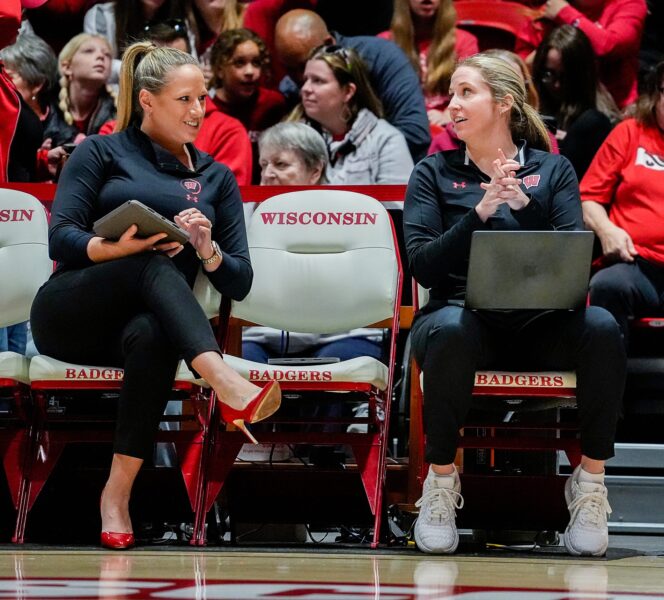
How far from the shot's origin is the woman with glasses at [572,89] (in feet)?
15.8

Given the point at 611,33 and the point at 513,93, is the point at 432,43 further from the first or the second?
the point at 513,93

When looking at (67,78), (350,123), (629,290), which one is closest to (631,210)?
(629,290)

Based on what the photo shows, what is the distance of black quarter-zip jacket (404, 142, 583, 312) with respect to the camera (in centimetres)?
320

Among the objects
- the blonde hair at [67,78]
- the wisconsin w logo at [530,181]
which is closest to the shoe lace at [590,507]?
the wisconsin w logo at [530,181]

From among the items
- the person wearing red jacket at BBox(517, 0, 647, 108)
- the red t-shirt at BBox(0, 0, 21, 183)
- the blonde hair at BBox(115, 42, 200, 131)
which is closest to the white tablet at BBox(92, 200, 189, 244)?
the blonde hair at BBox(115, 42, 200, 131)

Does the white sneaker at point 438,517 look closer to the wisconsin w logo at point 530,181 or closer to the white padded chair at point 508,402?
the white padded chair at point 508,402

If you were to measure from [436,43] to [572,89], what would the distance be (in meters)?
0.73

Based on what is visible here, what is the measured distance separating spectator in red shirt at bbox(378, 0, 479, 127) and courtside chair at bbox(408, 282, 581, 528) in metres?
2.07

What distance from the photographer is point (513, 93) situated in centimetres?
335

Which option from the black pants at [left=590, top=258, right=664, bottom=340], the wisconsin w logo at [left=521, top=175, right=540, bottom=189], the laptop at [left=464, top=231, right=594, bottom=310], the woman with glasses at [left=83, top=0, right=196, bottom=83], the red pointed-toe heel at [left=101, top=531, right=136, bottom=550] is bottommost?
the red pointed-toe heel at [left=101, top=531, right=136, bottom=550]

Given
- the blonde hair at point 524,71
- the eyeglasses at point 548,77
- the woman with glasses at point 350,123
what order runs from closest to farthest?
the blonde hair at point 524,71
the woman with glasses at point 350,123
the eyeglasses at point 548,77

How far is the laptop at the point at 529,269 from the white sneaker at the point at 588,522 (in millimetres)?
462

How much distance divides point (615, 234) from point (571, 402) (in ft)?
3.56

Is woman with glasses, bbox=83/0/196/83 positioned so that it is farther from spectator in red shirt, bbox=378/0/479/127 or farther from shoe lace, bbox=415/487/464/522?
shoe lace, bbox=415/487/464/522
